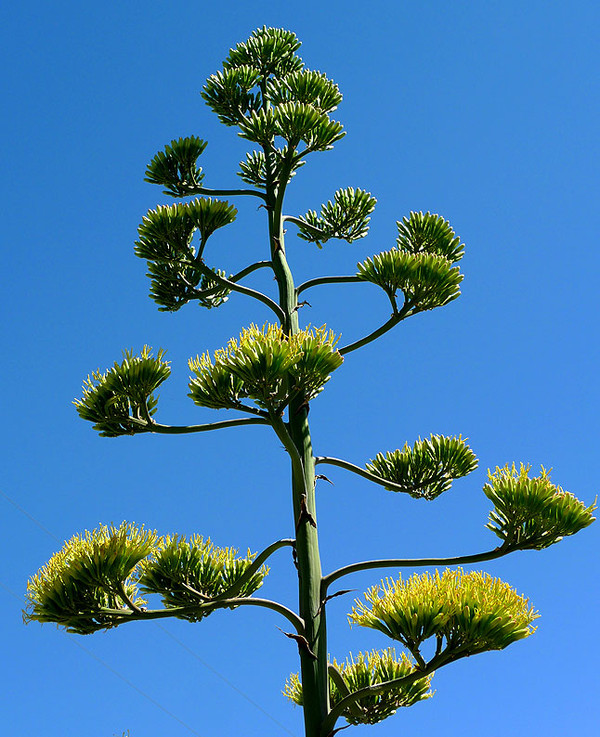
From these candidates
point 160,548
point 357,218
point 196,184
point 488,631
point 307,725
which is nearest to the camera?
point 488,631

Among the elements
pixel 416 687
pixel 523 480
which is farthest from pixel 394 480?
pixel 416 687

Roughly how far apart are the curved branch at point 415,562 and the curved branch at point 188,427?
0.93m

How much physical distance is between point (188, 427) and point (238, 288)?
1204mm

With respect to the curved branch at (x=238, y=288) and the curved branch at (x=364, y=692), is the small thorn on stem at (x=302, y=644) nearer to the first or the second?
the curved branch at (x=364, y=692)

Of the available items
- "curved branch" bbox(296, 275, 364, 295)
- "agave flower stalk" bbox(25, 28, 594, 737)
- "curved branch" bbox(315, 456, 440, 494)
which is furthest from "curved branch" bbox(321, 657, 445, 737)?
"curved branch" bbox(296, 275, 364, 295)

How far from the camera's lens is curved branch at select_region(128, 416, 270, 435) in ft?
14.8

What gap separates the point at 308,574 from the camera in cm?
428

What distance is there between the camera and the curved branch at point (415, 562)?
13.8 feet

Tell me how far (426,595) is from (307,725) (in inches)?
37.9

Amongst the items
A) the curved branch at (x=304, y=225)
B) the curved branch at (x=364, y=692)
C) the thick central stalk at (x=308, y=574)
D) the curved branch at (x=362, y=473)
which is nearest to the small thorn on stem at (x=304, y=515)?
the thick central stalk at (x=308, y=574)

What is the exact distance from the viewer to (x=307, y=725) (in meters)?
4.08

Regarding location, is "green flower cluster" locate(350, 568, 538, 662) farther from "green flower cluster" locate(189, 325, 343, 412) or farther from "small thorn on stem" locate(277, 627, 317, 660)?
"green flower cluster" locate(189, 325, 343, 412)

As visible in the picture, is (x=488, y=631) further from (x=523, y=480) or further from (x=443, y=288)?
(x=443, y=288)

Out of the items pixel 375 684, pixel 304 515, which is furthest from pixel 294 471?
pixel 375 684
